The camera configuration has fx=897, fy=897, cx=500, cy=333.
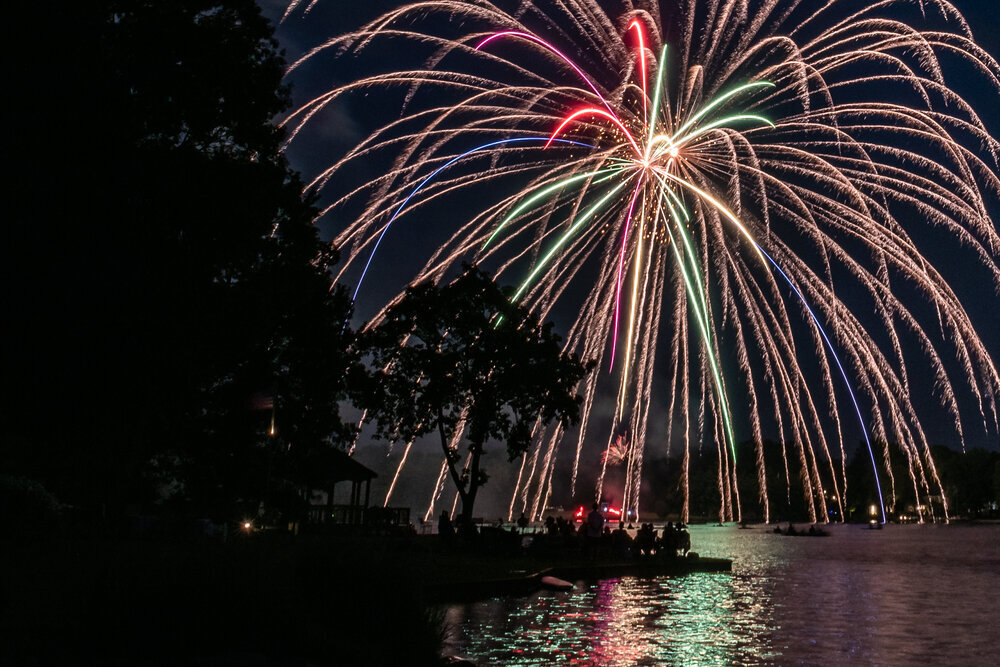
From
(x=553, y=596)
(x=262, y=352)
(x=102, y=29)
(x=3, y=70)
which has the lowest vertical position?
(x=553, y=596)

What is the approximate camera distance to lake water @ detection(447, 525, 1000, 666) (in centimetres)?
1281

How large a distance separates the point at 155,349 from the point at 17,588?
5.04 m

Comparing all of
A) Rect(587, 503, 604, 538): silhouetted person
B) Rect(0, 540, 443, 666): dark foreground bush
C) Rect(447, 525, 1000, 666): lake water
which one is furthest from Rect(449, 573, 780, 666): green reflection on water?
Rect(587, 503, 604, 538): silhouetted person

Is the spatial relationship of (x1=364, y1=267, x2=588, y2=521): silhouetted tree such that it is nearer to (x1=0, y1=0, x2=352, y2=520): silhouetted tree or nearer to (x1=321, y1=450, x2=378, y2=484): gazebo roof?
(x1=321, y1=450, x2=378, y2=484): gazebo roof

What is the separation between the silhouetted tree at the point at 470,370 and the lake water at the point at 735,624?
1118 centimetres

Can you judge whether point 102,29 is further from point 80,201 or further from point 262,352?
point 262,352

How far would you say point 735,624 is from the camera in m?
16.6

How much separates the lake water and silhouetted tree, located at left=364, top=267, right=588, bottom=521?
36.7 feet

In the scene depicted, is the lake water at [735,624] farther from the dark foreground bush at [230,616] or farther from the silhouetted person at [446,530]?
the silhouetted person at [446,530]

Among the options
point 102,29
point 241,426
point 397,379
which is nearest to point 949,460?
point 397,379

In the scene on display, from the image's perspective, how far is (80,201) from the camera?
15469 mm

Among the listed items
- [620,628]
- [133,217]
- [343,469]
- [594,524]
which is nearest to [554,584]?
[620,628]

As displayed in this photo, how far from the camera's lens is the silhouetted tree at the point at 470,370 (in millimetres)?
37688

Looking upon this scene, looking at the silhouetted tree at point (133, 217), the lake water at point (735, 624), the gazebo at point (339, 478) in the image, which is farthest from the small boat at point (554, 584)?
the gazebo at point (339, 478)
